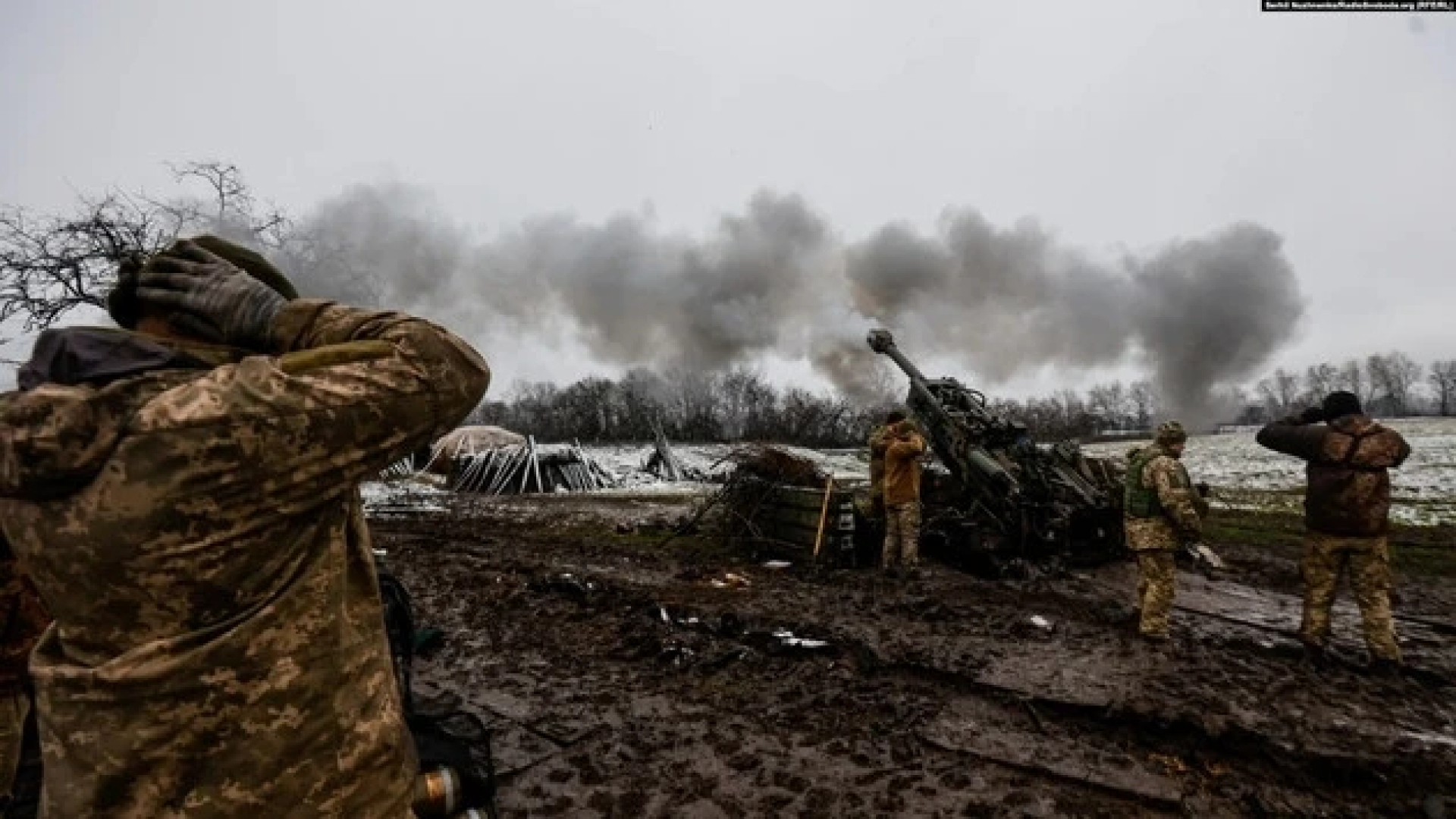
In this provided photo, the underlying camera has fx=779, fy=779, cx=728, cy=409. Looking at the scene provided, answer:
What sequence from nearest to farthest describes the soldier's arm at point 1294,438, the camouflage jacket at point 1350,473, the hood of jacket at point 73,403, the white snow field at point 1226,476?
the hood of jacket at point 73,403 < the camouflage jacket at point 1350,473 < the soldier's arm at point 1294,438 < the white snow field at point 1226,476

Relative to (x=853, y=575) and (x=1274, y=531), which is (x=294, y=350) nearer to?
(x=853, y=575)

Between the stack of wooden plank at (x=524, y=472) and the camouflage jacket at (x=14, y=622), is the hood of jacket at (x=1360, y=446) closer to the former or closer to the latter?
the camouflage jacket at (x=14, y=622)

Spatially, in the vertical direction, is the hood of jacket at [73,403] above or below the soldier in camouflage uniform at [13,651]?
above

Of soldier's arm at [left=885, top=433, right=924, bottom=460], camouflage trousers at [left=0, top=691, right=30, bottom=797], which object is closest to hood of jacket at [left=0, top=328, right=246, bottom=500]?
camouflage trousers at [left=0, top=691, right=30, bottom=797]

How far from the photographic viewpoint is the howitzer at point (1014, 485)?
360 inches

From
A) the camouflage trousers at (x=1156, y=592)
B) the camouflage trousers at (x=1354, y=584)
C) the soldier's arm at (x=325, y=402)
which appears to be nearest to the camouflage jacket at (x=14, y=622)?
the soldier's arm at (x=325, y=402)

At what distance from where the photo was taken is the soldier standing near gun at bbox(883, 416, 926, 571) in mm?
8898

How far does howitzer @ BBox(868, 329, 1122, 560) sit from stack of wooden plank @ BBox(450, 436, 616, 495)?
12.6 metres

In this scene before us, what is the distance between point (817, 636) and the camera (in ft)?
20.5

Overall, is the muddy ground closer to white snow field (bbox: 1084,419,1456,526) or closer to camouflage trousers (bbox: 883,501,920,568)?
camouflage trousers (bbox: 883,501,920,568)

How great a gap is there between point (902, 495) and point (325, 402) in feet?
26.8

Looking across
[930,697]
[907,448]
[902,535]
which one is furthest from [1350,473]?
[902,535]

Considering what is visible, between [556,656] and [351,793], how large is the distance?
4.74 metres

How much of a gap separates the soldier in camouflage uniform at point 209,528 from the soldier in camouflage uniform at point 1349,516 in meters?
6.42
